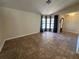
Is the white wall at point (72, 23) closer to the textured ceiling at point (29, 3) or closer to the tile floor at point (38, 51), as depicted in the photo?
the textured ceiling at point (29, 3)

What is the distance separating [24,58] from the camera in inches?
105

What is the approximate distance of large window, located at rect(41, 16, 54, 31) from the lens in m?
9.38

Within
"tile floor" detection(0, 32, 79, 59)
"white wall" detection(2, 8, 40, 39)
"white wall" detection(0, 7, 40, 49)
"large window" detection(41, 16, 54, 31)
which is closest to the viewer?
"tile floor" detection(0, 32, 79, 59)

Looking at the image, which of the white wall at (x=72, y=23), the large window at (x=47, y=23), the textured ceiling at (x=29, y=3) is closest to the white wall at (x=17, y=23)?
the textured ceiling at (x=29, y=3)

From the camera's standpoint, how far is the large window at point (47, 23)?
30.8 ft

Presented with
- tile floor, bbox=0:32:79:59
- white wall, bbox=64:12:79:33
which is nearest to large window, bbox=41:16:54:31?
white wall, bbox=64:12:79:33

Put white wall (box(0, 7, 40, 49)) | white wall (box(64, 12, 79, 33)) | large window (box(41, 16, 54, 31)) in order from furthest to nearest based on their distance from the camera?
white wall (box(64, 12, 79, 33))
large window (box(41, 16, 54, 31))
white wall (box(0, 7, 40, 49))

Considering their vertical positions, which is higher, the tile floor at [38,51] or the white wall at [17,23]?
Answer: the white wall at [17,23]

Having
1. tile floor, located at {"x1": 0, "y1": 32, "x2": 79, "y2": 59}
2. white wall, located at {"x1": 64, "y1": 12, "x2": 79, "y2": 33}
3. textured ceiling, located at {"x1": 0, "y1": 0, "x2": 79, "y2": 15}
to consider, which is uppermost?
textured ceiling, located at {"x1": 0, "y1": 0, "x2": 79, "y2": 15}

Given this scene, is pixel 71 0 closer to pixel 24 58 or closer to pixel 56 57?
pixel 56 57

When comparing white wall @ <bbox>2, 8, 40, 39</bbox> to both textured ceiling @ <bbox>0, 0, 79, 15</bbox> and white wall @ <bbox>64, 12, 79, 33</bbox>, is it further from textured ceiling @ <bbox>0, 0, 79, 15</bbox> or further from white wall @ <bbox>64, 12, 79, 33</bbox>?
white wall @ <bbox>64, 12, 79, 33</bbox>

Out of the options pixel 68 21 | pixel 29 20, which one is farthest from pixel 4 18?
pixel 68 21

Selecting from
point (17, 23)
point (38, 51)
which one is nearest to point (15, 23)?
point (17, 23)

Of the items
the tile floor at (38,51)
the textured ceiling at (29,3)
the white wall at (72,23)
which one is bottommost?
the tile floor at (38,51)
